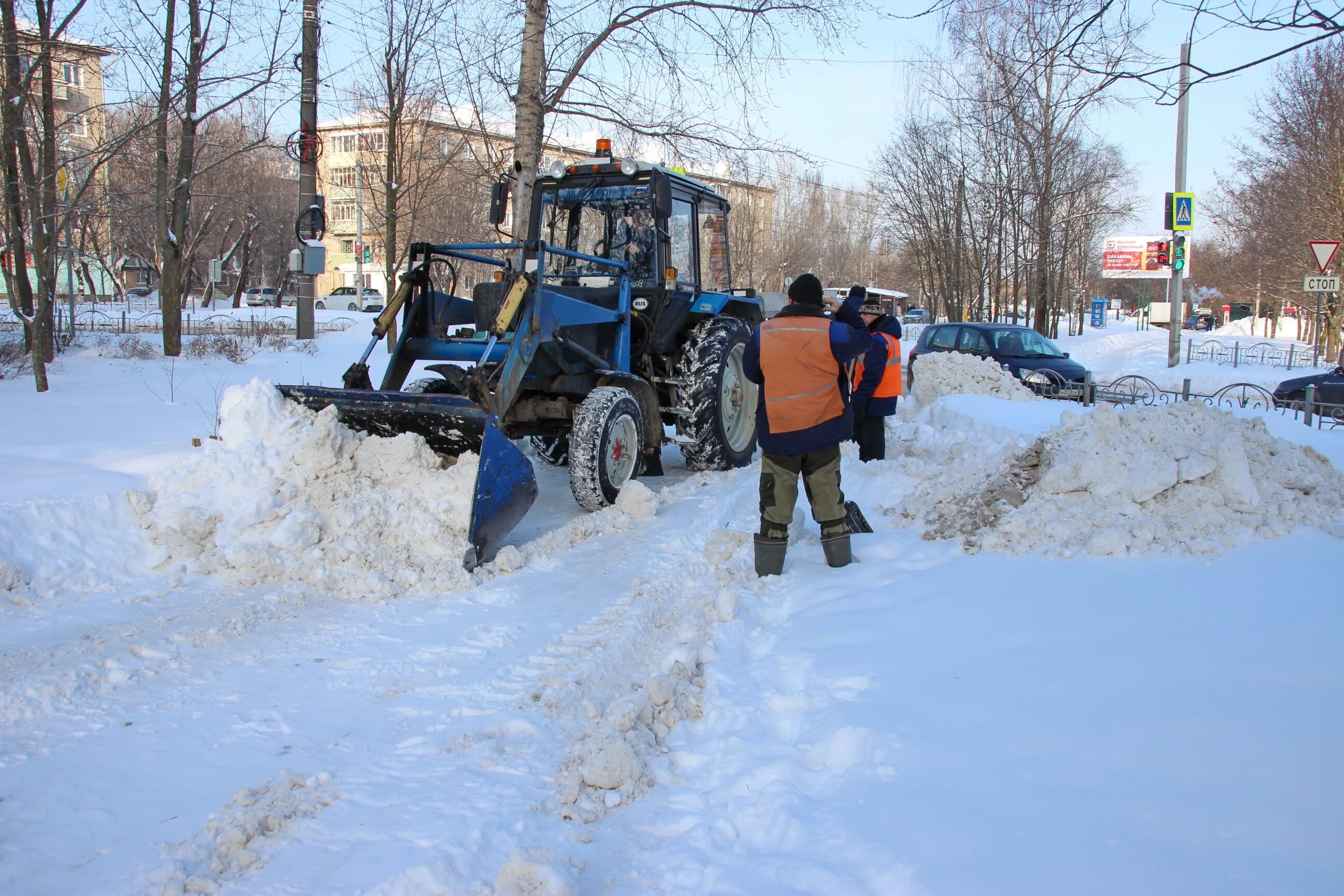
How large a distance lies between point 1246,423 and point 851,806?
14.2ft

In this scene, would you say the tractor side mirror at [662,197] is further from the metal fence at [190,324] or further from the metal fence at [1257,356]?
the metal fence at [1257,356]

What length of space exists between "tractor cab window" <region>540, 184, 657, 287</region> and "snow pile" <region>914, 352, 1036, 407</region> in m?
5.49

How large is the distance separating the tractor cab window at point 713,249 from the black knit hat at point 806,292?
137 inches

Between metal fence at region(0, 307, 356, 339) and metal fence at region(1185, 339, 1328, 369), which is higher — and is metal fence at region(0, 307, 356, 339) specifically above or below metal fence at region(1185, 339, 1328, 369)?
above

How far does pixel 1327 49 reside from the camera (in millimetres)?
22578

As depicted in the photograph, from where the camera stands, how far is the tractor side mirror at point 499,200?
7.54 meters

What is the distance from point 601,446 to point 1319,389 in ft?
42.1

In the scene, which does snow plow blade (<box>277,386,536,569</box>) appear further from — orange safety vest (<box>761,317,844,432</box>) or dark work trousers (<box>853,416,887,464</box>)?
dark work trousers (<box>853,416,887,464</box>)

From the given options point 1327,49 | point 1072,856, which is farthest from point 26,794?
point 1327,49

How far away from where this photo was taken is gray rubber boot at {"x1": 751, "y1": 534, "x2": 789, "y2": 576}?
513cm

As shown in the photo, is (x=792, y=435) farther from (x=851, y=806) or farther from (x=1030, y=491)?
(x=851, y=806)

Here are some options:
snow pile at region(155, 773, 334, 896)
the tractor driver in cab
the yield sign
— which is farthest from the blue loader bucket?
the yield sign

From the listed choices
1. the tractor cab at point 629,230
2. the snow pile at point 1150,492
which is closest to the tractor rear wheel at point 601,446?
the tractor cab at point 629,230

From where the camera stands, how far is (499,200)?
756cm
